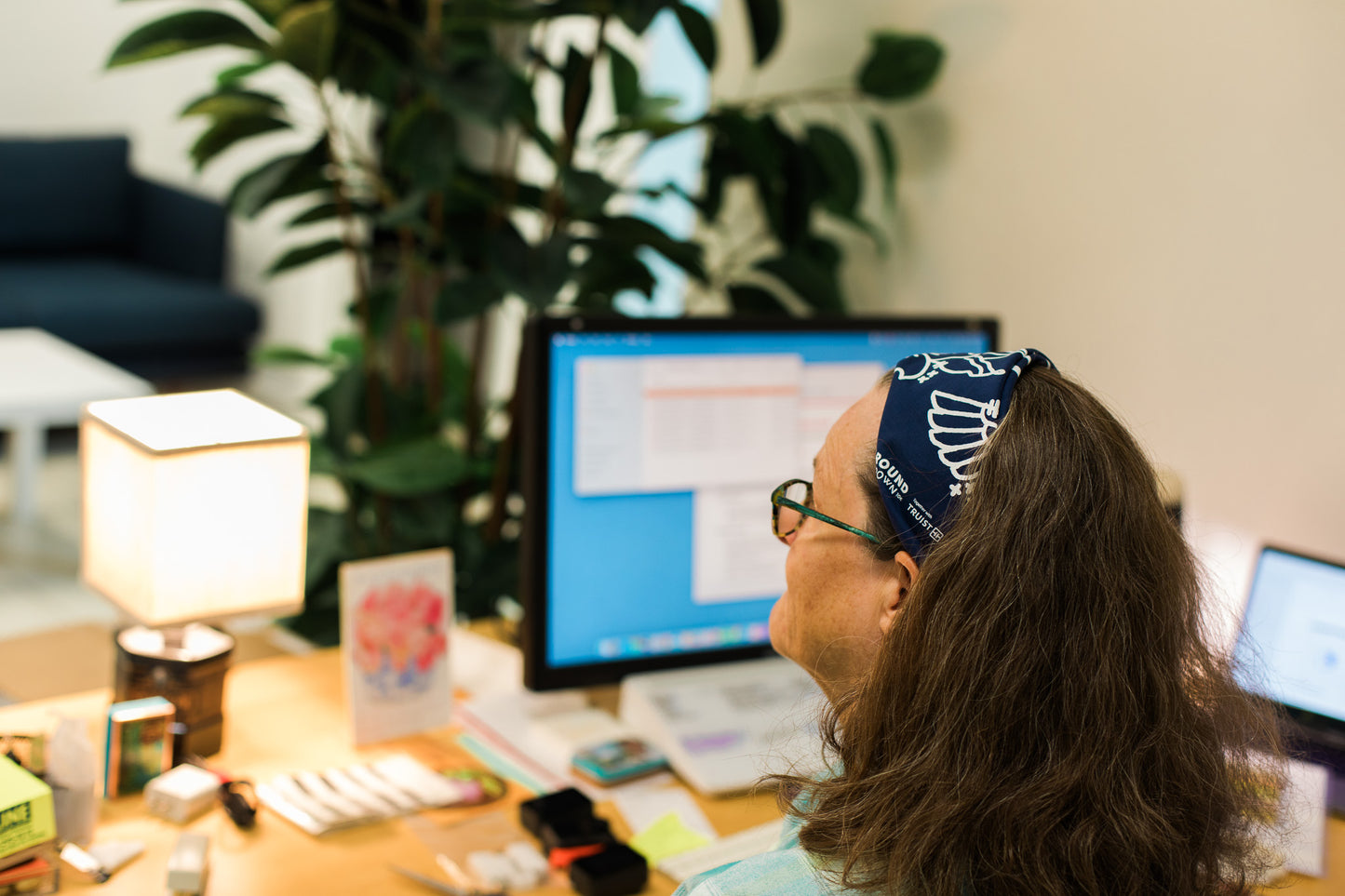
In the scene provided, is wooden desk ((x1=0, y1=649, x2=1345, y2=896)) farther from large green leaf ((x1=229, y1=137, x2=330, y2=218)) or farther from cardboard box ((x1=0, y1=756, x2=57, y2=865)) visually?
large green leaf ((x1=229, y1=137, x2=330, y2=218))

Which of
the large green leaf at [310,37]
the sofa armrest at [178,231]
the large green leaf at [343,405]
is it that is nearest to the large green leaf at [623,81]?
the large green leaf at [310,37]

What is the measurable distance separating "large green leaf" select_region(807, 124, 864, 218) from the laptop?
907 millimetres

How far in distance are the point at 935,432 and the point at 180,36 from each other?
1435mm

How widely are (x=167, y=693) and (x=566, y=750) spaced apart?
0.41 metres

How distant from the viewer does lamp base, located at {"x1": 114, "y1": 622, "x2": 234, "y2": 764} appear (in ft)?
3.97

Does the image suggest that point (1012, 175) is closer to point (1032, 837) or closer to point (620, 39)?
point (1032, 837)

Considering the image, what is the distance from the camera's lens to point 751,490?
4.46ft

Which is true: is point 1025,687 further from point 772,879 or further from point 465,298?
point 465,298

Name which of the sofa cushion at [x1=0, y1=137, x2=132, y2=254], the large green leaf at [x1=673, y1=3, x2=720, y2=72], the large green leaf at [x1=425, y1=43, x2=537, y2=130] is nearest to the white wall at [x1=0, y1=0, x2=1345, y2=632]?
the large green leaf at [x1=673, y1=3, x2=720, y2=72]

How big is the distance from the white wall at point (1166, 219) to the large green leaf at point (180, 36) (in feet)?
3.41

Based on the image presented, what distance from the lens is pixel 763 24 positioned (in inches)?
78.9

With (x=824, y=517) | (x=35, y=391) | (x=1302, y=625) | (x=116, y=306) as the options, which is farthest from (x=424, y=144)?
(x=116, y=306)

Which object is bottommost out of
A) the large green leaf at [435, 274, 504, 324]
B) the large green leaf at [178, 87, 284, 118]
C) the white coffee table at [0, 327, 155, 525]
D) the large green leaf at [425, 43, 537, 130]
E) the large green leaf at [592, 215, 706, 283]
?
the white coffee table at [0, 327, 155, 525]

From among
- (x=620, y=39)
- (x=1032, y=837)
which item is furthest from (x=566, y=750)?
(x=620, y=39)
